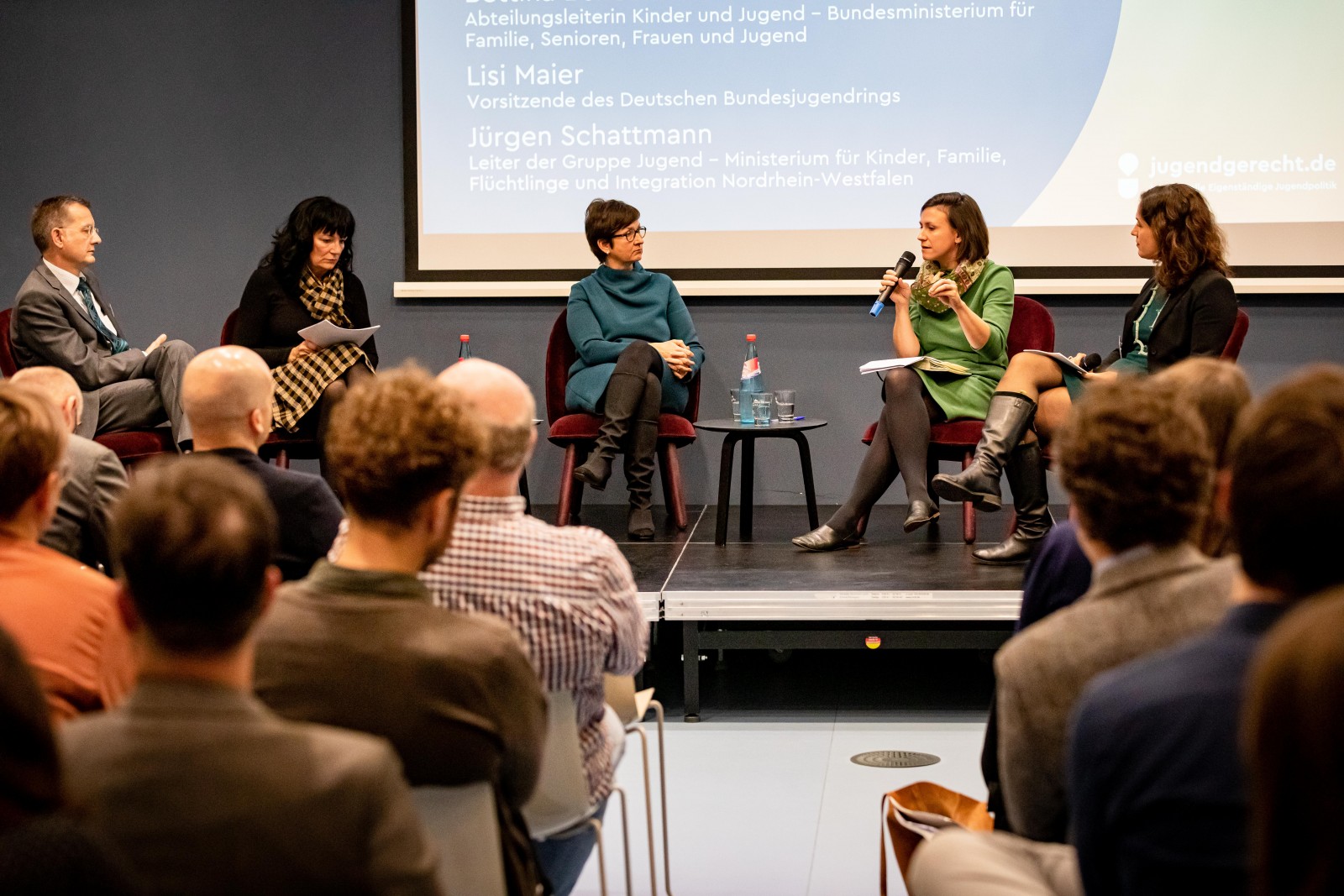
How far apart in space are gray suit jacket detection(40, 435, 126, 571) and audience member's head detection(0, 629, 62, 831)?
69.1 inches

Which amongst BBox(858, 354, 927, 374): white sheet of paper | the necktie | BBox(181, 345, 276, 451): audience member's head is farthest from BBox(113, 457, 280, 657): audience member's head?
the necktie

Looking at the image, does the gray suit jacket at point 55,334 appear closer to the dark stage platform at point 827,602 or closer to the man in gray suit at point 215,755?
the dark stage platform at point 827,602

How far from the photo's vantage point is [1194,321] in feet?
13.0

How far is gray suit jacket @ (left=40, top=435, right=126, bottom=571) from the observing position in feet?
8.20

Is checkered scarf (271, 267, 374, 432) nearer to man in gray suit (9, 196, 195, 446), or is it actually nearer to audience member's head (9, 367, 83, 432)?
man in gray suit (9, 196, 195, 446)

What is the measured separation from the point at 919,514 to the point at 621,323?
1.34m

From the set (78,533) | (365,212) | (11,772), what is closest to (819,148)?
(365,212)

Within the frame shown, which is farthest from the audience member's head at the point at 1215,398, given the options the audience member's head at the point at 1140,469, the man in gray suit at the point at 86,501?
the man in gray suit at the point at 86,501

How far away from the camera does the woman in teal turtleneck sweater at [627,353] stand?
4.57 m

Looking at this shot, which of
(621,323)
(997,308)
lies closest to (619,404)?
(621,323)

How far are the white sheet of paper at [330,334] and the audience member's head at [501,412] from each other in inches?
103

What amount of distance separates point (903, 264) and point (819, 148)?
1231 millimetres

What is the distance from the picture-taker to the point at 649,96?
5.43 m

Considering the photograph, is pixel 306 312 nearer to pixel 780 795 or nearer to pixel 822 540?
pixel 822 540
